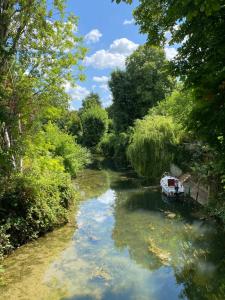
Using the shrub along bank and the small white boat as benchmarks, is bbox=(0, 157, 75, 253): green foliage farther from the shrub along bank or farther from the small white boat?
the small white boat

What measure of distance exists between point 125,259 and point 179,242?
8.82 ft

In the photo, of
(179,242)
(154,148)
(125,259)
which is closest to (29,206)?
(125,259)

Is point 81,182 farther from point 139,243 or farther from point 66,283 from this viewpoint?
point 66,283

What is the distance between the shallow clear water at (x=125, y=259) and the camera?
33.4 ft

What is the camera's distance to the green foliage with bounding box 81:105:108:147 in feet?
165

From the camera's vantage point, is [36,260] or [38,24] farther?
[38,24]

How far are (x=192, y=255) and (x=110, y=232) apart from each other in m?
3.92

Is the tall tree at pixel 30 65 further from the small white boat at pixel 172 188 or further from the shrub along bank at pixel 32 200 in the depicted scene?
the small white boat at pixel 172 188

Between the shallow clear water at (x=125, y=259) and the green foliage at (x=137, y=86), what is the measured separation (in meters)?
21.3

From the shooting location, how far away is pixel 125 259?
41.3ft

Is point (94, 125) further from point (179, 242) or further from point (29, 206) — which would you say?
point (29, 206)

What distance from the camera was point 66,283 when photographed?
10.6 metres

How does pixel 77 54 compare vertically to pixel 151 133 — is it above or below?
above

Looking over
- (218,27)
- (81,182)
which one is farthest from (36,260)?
(81,182)
